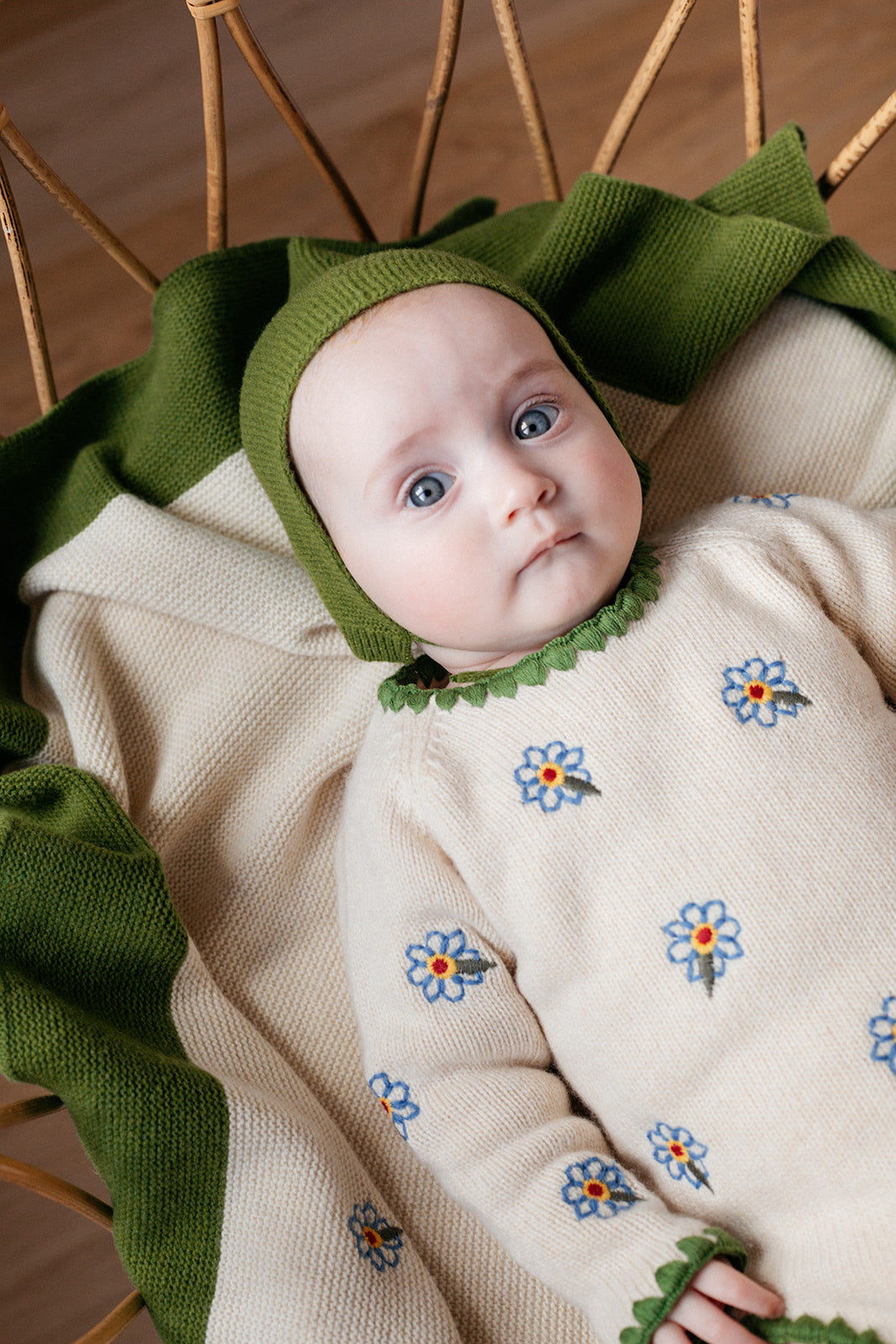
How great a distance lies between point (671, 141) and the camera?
1896 millimetres

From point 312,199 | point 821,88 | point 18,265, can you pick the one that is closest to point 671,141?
point 821,88

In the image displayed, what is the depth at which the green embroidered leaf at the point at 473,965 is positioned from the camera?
2.91 ft

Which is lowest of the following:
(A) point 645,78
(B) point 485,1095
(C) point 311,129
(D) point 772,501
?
(B) point 485,1095

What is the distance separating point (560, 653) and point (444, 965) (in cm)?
25

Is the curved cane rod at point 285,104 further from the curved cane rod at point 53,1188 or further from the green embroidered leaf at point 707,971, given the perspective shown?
the curved cane rod at point 53,1188

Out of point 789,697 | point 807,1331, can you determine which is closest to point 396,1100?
point 807,1331

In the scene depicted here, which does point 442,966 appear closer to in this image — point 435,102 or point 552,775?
point 552,775

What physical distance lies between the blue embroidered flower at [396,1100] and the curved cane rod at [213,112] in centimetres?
85

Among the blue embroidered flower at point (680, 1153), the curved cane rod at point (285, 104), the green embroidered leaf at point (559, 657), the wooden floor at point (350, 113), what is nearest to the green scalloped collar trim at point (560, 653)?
the green embroidered leaf at point (559, 657)

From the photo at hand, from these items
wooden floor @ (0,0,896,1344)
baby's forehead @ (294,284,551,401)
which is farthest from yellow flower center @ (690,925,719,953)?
wooden floor @ (0,0,896,1344)

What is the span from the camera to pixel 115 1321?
898mm

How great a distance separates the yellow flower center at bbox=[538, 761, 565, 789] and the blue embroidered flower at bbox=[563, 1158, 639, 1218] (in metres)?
0.27

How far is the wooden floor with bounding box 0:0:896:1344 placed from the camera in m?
1.68

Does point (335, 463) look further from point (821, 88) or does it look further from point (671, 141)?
Result: point (821, 88)
